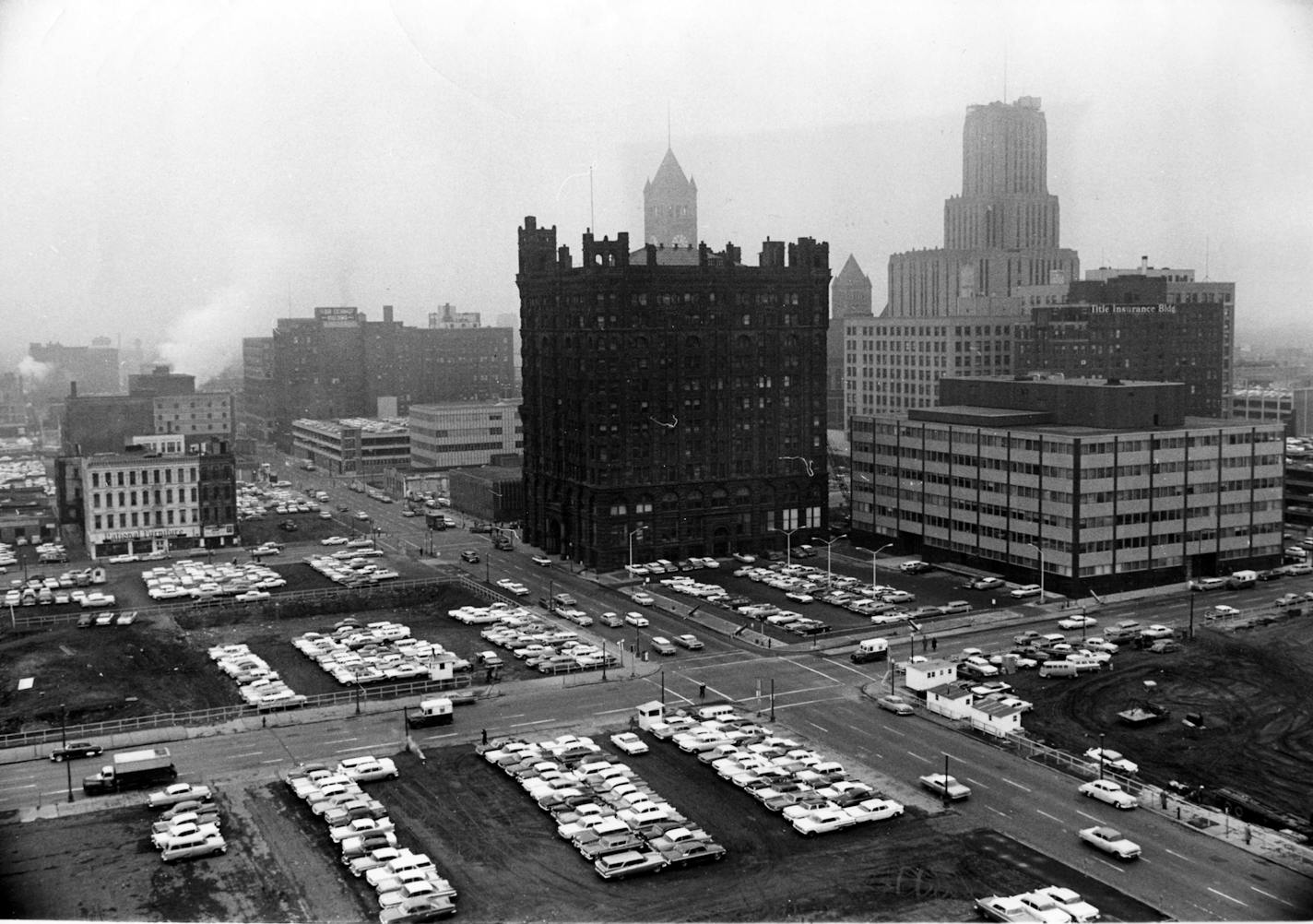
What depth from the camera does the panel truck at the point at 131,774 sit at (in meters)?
35.1

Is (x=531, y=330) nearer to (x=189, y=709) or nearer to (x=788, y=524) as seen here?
(x=788, y=524)

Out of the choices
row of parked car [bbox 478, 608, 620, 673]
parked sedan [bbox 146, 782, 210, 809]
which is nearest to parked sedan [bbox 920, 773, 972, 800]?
row of parked car [bbox 478, 608, 620, 673]

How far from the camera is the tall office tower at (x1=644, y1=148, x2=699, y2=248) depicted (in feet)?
247

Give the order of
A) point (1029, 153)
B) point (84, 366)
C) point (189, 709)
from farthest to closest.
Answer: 1. point (1029, 153)
2. point (84, 366)
3. point (189, 709)

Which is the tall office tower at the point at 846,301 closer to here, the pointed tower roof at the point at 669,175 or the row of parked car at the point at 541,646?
the pointed tower roof at the point at 669,175

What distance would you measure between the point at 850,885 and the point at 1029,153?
486 feet

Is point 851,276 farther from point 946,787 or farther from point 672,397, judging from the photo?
point 946,787

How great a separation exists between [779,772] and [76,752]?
1979 centimetres

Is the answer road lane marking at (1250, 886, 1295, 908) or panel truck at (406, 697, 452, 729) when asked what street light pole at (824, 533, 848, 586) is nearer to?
panel truck at (406, 697, 452, 729)

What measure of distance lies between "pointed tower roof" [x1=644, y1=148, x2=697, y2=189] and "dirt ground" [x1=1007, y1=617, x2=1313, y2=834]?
108ft

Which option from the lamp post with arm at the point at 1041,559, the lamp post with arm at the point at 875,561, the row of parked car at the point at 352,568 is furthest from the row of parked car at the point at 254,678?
the lamp post with arm at the point at 1041,559

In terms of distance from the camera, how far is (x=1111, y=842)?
99.4 ft

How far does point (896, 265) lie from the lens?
17150cm

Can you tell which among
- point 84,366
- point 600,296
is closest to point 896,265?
point 84,366
